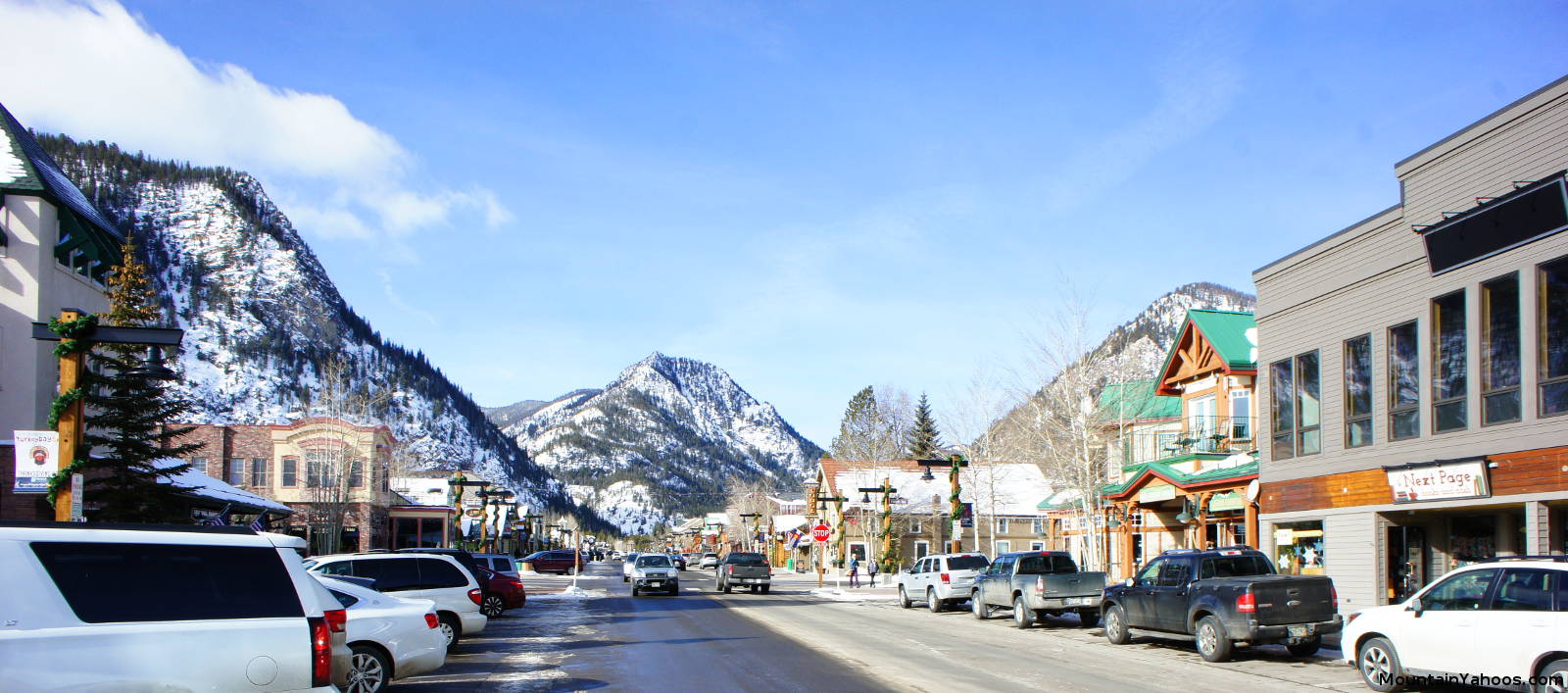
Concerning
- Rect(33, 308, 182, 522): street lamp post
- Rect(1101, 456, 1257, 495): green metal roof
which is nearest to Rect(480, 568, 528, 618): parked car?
Rect(33, 308, 182, 522): street lamp post

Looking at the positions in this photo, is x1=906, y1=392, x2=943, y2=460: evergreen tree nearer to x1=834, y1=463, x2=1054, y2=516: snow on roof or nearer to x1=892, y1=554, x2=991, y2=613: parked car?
x1=834, y1=463, x2=1054, y2=516: snow on roof

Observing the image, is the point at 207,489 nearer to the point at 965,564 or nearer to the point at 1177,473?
the point at 965,564

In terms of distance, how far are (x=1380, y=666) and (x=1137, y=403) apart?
29.7 m

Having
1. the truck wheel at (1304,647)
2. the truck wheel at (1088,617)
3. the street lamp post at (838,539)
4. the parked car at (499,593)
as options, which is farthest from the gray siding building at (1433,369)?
the street lamp post at (838,539)

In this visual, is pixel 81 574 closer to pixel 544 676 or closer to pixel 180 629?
pixel 180 629

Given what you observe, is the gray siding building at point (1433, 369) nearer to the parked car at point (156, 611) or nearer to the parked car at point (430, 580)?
the parked car at point (430, 580)

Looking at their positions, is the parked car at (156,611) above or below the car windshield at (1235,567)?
above

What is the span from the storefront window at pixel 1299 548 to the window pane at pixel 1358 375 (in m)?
4.05

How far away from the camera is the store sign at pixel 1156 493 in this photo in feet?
106

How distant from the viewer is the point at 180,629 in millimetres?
7418

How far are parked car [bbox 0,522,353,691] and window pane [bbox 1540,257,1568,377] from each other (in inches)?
730

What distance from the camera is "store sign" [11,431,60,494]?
1562cm

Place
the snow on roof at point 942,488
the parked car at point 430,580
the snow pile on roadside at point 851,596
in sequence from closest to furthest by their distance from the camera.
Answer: the parked car at point 430,580, the snow pile on roadside at point 851,596, the snow on roof at point 942,488

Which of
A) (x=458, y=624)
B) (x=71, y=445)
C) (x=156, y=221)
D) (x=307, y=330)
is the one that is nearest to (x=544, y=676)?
(x=458, y=624)
